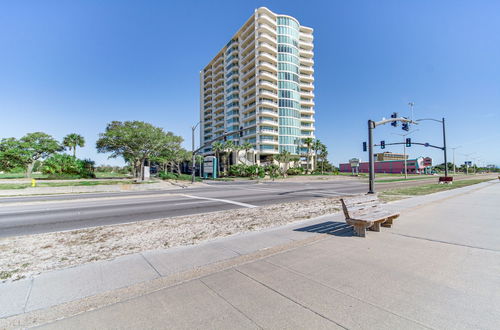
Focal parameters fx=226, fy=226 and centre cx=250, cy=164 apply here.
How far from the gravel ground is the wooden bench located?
2181 mm

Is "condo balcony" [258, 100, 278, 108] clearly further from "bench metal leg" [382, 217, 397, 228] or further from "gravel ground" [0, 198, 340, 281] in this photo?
"bench metal leg" [382, 217, 397, 228]

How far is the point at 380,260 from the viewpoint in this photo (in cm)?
394

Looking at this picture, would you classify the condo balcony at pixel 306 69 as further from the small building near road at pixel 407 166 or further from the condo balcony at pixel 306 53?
the small building near road at pixel 407 166

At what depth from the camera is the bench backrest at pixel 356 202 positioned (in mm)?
5591

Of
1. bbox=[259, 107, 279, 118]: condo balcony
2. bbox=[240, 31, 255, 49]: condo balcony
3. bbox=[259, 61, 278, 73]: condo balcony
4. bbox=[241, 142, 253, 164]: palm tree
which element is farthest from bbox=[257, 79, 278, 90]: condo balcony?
bbox=[241, 142, 253, 164]: palm tree

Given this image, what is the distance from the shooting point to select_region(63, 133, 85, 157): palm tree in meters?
52.2

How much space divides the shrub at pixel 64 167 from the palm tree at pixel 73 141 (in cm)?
1923

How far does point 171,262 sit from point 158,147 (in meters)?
39.7

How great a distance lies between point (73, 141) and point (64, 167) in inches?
860

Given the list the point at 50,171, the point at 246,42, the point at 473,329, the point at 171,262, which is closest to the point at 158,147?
the point at 50,171

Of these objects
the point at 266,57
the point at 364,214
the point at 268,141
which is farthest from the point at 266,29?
the point at 364,214

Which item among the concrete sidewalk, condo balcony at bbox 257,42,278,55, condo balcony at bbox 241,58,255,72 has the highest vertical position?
condo balcony at bbox 257,42,278,55

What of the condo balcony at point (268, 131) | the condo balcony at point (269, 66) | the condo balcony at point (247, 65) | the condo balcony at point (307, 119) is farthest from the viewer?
the condo balcony at point (307, 119)

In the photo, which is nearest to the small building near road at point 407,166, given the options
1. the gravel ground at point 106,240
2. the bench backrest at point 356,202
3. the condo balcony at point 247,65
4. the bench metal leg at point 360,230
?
the condo balcony at point 247,65
